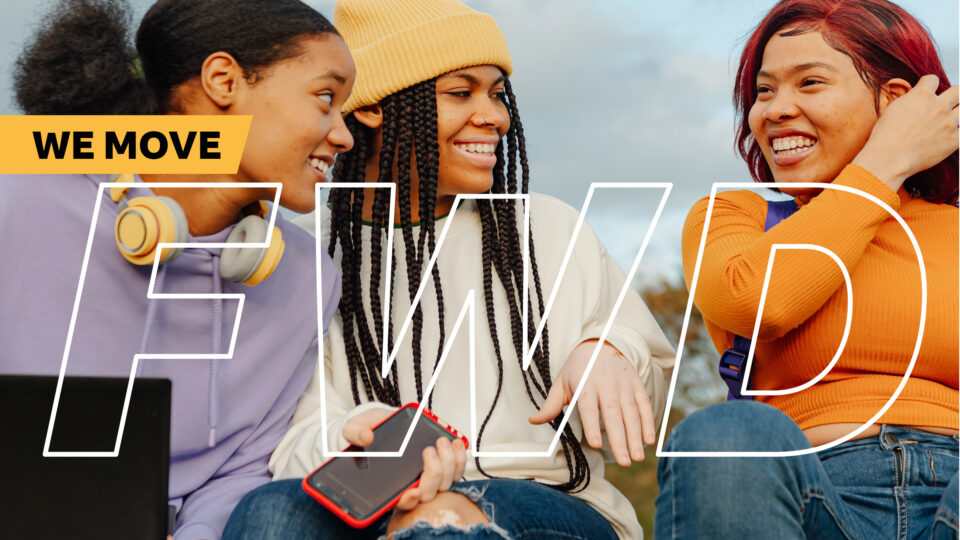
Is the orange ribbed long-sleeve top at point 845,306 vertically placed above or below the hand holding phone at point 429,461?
above

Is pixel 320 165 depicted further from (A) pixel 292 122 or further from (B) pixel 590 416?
(B) pixel 590 416

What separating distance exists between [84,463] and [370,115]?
1482 millimetres

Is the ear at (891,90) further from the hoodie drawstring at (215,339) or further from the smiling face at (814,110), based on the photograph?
the hoodie drawstring at (215,339)

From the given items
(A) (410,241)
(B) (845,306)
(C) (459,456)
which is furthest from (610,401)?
(A) (410,241)

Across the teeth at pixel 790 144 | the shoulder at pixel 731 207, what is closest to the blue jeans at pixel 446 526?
the shoulder at pixel 731 207

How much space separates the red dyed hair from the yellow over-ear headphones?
→ 1403 millimetres

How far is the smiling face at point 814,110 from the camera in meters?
2.77

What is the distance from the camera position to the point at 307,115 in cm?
274

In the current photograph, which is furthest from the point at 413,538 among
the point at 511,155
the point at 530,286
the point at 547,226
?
the point at 511,155

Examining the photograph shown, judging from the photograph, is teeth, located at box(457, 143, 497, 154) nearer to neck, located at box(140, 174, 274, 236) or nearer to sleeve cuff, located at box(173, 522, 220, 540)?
neck, located at box(140, 174, 274, 236)

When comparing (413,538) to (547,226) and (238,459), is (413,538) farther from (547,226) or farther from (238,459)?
(547,226)

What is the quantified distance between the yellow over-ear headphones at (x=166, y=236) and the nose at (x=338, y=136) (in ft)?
0.98

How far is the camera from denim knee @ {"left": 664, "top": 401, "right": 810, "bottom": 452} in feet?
6.54

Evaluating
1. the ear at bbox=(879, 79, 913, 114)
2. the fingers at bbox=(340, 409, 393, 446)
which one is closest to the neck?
the fingers at bbox=(340, 409, 393, 446)
